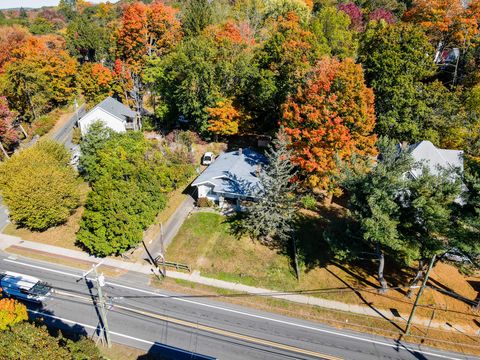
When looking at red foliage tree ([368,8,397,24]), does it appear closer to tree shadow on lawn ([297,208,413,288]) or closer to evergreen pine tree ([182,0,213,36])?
evergreen pine tree ([182,0,213,36])

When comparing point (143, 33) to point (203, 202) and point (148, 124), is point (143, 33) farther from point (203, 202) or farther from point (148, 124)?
point (203, 202)

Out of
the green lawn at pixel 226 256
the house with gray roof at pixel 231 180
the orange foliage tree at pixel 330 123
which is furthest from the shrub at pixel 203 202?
the orange foliage tree at pixel 330 123

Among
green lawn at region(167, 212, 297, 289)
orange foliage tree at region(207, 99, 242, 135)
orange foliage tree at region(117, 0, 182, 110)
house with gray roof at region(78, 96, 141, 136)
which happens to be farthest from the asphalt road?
orange foliage tree at region(117, 0, 182, 110)

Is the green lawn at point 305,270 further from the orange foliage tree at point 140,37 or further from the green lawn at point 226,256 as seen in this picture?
the orange foliage tree at point 140,37

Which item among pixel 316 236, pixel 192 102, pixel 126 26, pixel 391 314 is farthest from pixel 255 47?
pixel 391 314

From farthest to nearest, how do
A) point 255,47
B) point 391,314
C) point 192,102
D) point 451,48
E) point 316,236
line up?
point 451,48 → point 255,47 → point 192,102 → point 316,236 → point 391,314

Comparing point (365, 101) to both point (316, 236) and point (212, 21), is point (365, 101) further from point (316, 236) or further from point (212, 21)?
point (212, 21)

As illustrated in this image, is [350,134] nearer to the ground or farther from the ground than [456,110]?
nearer to the ground

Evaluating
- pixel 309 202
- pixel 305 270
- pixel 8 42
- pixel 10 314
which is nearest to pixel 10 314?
pixel 10 314
